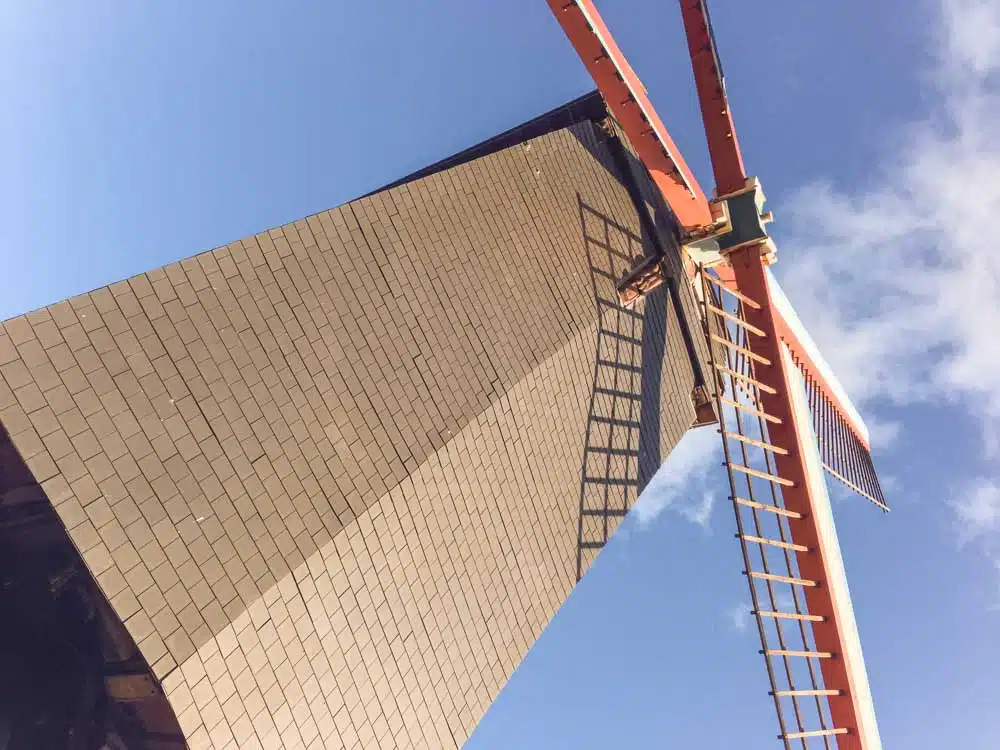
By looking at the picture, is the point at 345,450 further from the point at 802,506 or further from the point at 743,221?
the point at 743,221

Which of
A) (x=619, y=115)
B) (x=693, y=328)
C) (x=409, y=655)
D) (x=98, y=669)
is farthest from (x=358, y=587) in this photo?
(x=693, y=328)

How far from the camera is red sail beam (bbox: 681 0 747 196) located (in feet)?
54.8

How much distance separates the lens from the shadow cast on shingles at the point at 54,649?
8898mm

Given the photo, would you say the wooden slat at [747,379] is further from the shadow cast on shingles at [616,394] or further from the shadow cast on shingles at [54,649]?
the shadow cast on shingles at [54,649]

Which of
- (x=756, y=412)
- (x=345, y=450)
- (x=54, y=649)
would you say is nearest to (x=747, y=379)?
(x=756, y=412)

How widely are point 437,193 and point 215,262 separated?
5.76 metres

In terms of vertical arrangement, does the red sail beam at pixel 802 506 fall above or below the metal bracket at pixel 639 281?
below

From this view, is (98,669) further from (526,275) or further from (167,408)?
(526,275)

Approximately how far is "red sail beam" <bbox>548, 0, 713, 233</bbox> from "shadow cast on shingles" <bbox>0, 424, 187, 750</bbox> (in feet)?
43.3

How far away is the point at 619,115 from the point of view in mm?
16891

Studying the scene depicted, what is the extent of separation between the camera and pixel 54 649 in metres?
9.39

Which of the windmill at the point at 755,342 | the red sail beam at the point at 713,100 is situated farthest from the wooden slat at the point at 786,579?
the red sail beam at the point at 713,100

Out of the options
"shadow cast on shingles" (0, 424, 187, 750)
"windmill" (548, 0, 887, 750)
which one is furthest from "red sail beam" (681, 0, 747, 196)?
"shadow cast on shingles" (0, 424, 187, 750)

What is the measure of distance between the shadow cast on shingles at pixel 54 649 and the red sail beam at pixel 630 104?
13201mm
